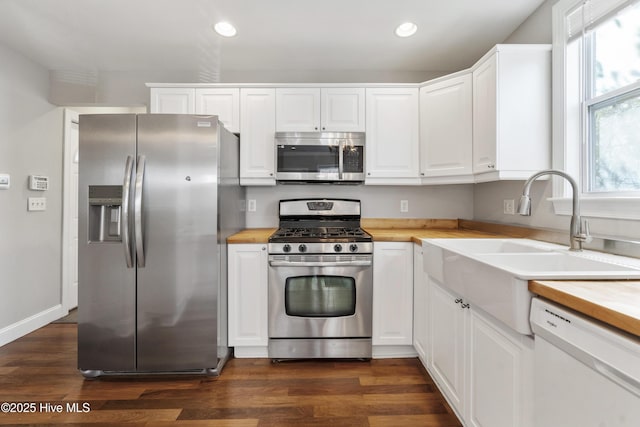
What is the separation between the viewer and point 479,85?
211cm

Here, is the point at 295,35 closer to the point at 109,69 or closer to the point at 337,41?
the point at 337,41

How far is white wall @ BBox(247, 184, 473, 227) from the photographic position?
2889 millimetres

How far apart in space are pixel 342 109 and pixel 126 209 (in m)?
1.80

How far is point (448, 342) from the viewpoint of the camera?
163cm

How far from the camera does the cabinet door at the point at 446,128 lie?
226 cm

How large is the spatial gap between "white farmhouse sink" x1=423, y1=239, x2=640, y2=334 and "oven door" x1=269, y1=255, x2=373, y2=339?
1.72 ft

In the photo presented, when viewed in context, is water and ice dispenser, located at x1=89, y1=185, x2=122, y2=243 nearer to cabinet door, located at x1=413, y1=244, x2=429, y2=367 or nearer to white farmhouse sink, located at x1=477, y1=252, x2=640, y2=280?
cabinet door, located at x1=413, y1=244, x2=429, y2=367

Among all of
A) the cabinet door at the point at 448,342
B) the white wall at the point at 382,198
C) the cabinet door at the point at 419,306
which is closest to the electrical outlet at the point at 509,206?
the white wall at the point at 382,198

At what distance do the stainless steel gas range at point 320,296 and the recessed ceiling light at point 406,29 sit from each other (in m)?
1.57

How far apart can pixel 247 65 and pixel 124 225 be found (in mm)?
1810

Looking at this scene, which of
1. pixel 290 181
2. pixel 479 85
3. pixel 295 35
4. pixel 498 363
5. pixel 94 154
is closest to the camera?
pixel 498 363

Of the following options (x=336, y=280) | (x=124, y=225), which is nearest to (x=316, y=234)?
(x=336, y=280)

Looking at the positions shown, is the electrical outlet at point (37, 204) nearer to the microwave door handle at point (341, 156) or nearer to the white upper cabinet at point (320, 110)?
the white upper cabinet at point (320, 110)

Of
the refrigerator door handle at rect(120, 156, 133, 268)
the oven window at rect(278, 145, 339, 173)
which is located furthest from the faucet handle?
the refrigerator door handle at rect(120, 156, 133, 268)
